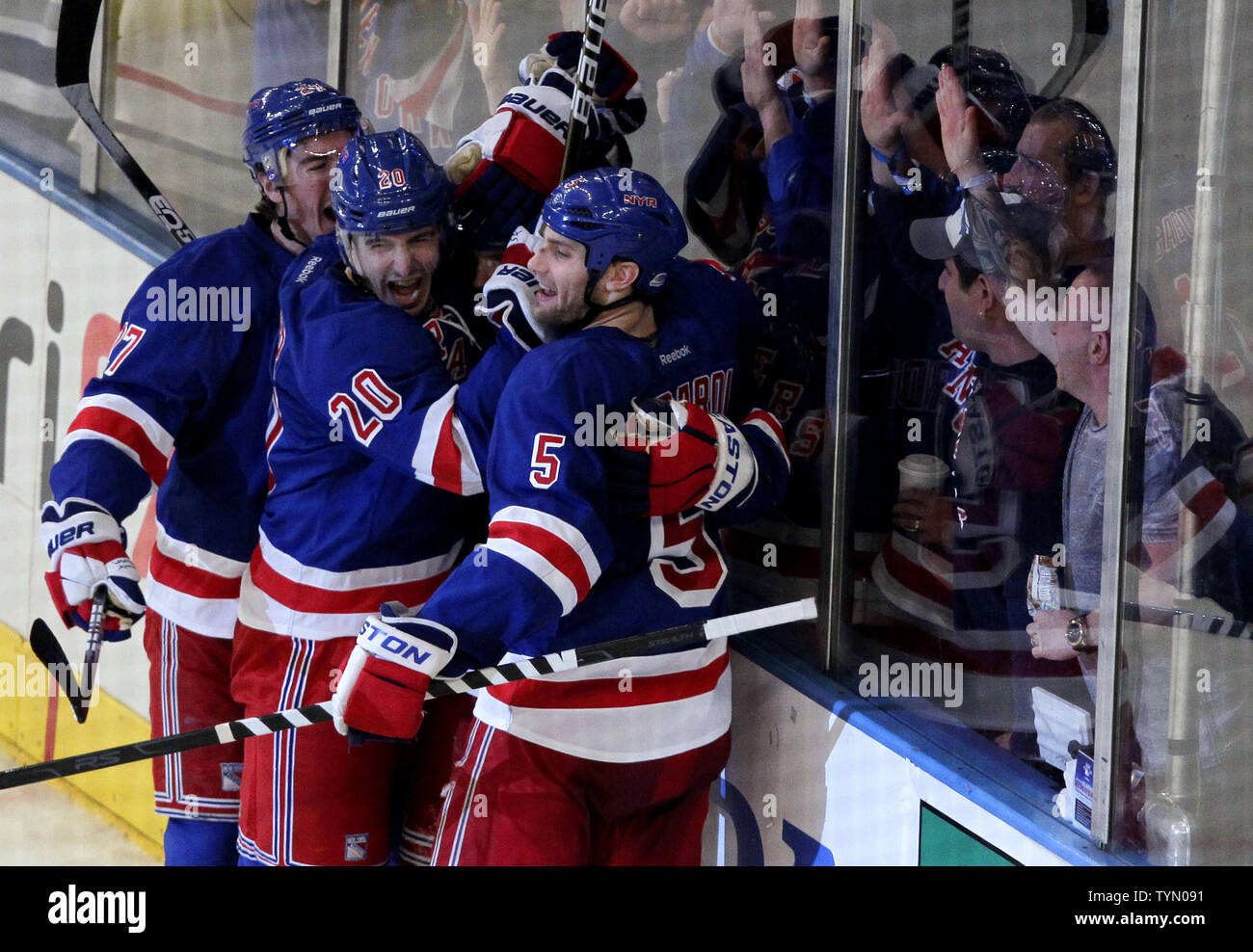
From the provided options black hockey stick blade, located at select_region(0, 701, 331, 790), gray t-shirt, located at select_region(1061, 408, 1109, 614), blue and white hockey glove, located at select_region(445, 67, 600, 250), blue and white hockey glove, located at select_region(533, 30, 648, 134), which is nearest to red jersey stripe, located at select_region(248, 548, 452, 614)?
black hockey stick blade, located at select_region(0, 701, 331, 790)

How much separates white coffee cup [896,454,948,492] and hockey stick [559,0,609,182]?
25.2 inches

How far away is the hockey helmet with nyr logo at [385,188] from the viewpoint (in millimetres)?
1866

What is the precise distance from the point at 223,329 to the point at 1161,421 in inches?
53.2

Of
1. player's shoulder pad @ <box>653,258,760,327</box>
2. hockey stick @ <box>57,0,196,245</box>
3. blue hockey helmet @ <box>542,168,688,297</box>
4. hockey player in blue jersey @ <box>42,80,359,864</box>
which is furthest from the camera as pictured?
hockey stick @ <box>57,0,196,245</box>

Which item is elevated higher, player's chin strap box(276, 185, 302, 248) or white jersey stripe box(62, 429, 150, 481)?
player's chin strap box(276, 185, 302, 248)

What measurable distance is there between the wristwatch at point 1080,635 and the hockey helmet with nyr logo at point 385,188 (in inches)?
37.7

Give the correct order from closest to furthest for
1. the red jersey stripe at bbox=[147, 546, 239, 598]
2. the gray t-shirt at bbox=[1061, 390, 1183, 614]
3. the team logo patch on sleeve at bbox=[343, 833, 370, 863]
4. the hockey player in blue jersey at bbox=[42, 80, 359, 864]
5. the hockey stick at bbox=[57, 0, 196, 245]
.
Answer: the gray t-shirt at bbox=[1061, 390, 1183, 614]
the team logo patch on sleeve at bbox=[343, 833, 370, 863]
the hockey player in blue jersey at bbox=[42, 80, 359, 864]
the red jersey stripe at bbox=[147, 546, 239, 598]
the hockey stick at bbox=[57, 0, 196, 245]

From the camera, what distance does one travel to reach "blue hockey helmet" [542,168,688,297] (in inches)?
67.9

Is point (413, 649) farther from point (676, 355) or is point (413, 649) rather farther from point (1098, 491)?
point (1098, 491)

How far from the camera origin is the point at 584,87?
2.08m

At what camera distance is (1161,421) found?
138cm

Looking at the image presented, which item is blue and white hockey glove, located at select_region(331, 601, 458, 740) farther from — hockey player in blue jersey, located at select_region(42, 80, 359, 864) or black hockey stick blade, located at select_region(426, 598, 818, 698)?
hockey player in blue jersey, located at select_region(42, 80, 359, 864)

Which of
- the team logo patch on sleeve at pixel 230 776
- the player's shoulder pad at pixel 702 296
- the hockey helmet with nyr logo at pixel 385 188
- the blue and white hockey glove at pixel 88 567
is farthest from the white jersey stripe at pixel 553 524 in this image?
the team logo patch on sleeve at pixel 230 776

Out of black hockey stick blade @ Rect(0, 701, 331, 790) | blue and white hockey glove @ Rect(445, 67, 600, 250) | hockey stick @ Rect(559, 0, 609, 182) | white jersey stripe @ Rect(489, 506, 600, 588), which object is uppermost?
hockey stick @ Rect(559, 0, 609, 182)
